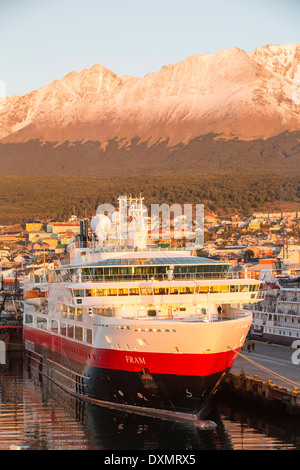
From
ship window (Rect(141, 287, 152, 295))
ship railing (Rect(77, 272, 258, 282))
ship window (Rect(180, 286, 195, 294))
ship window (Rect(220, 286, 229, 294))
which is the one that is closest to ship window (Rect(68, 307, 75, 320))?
ship railing (Rect(77, 272, 258, 282))

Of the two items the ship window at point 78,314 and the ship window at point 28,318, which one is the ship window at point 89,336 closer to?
the ship window at point 78,314

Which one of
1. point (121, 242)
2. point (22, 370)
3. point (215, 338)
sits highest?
point (121, 242)

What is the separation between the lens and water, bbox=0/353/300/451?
90.2 ft

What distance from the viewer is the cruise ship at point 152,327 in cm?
2911

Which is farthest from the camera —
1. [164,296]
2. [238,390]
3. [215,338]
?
[238,390]

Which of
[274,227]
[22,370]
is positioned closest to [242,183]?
[274,227]

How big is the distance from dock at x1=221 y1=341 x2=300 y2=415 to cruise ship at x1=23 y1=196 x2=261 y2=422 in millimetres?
1926

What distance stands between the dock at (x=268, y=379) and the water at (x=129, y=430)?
1.65ft

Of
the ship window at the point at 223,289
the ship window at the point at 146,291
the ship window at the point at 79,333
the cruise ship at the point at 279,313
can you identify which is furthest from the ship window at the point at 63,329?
the cruise ship at the point at 279,313

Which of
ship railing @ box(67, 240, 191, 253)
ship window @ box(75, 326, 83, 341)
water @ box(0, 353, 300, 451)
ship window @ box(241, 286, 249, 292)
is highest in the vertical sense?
ship railing @ box(67, 240, 191, 253)

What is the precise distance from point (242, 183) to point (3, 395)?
130m

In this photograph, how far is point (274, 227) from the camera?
449 ft

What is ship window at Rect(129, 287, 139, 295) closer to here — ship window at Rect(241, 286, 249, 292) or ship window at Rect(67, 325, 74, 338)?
ship window at Rect(241, 286, 249, 292)
